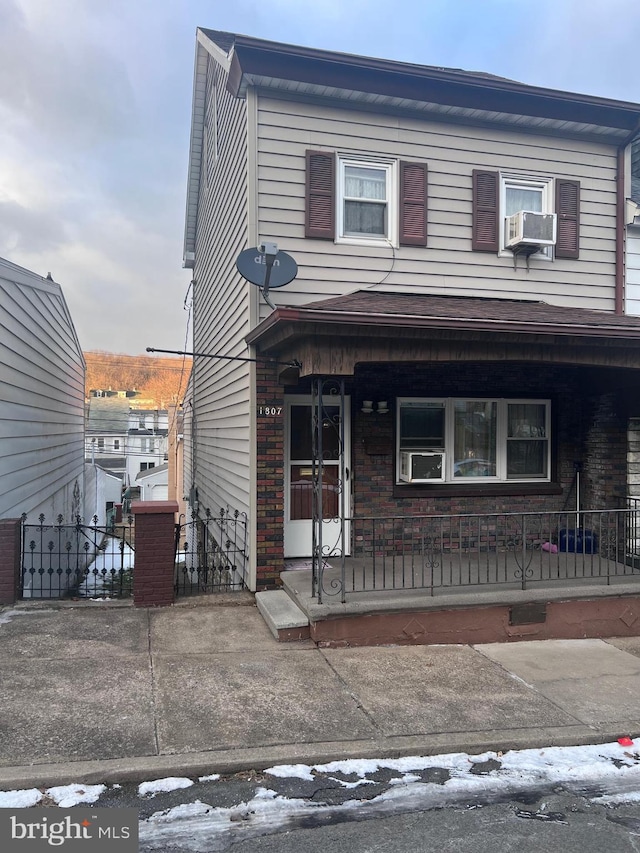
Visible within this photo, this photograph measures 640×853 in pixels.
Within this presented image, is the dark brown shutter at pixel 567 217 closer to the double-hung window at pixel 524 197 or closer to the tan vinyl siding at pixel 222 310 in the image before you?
the double-hung window at pixel 524 197

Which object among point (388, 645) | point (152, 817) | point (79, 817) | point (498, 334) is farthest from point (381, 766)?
point (498, 334)

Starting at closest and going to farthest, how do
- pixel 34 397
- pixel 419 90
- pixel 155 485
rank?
pixel 419 90
pixel 34 397
pixel 155 485

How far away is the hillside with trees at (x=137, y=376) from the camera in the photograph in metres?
64.5

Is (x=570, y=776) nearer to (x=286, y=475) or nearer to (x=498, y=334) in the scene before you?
(x=498, y=334)

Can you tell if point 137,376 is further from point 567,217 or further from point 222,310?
point 567,217

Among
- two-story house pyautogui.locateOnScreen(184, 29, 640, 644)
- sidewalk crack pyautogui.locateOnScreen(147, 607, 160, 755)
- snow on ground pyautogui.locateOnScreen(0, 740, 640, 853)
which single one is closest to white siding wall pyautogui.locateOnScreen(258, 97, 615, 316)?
two-story house pyautogui.locateOnScreen(184, 29, 640, 644)

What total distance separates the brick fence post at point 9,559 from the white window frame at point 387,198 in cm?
495

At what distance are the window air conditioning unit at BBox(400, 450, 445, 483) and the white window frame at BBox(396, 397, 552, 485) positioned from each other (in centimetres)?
8

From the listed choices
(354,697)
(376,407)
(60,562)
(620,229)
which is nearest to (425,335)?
(376,407)

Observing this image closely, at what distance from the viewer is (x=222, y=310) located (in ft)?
32.0

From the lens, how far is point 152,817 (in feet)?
10.7

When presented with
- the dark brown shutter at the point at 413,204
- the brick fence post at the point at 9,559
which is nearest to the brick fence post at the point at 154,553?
the brick fence post at the point at 9,559

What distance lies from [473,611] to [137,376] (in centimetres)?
6613

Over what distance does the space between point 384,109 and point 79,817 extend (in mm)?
7674
